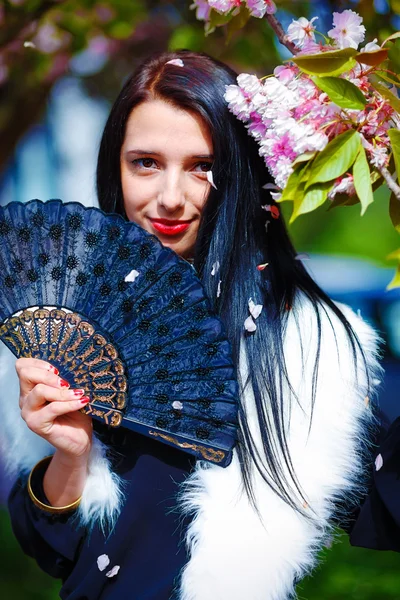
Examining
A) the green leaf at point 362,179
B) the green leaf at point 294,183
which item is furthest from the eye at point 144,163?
the green leaf at point 362,179

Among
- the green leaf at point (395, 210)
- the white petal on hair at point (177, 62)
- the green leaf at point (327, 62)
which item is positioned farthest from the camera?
the white petal on hair at point (177, 62)

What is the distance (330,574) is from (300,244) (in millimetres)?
1601

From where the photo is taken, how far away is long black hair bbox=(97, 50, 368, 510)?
1734 mm

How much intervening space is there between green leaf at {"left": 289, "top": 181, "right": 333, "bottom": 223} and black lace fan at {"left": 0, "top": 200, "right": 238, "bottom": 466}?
Result: 0.35m

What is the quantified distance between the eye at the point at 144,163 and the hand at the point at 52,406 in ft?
1.79

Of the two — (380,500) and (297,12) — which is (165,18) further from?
(380,500)

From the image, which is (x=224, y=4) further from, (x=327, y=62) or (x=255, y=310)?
(x=255, y=310)

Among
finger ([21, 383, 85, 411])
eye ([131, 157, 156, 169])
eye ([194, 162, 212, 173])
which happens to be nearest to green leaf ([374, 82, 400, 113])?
eye ([194, 162, 212, 173])

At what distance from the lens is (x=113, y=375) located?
1682mm

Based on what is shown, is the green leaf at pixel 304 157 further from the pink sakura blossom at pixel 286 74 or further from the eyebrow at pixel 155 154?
the eyebrow at pixel 155 154

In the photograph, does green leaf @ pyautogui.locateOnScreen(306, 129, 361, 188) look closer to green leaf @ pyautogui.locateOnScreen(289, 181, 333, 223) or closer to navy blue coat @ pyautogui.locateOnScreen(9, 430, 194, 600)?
green leaf @ pyautogui.locateOnScreen(289, 181, 333, 223)

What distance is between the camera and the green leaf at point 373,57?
4.62ft

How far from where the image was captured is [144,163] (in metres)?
1.85

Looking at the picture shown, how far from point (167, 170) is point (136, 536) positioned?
86cm
